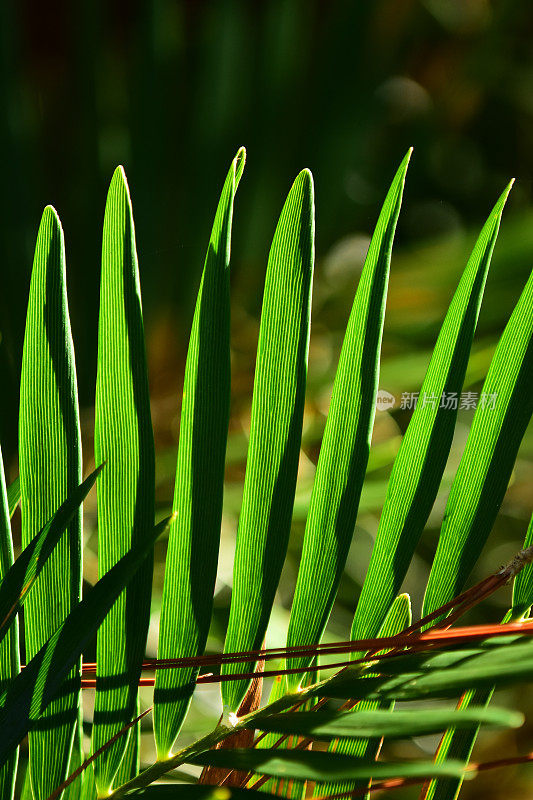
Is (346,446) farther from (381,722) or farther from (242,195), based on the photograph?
(242,195)

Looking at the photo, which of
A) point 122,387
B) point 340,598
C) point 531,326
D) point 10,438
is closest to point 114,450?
point 122,387

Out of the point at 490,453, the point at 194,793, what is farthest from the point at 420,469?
the point at 194,793

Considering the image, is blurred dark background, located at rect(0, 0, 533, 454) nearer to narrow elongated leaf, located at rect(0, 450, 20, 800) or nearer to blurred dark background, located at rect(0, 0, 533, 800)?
blurred dark background, located at rect(0, 0, 533, 800)

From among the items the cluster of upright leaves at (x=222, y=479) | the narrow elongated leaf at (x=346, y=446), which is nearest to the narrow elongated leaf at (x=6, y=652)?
the cluster of upright leaves at (x=222, y=479)

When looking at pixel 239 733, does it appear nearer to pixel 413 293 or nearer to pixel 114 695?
pixel 114 695

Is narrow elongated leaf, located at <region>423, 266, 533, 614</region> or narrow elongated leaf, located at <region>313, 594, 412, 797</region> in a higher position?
narrow elongated leaf, located at <region>423, 266, 533, 614</region>

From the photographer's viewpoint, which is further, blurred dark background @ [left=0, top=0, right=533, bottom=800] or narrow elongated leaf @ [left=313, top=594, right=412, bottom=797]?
blurred dark background @ [left=0, top=0, right=533, bottom=800]

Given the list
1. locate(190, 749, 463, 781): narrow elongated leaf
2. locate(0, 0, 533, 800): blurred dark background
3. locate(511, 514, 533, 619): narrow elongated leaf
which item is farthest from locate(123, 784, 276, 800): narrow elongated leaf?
locate(0, 0, 533, 800): blurred dark background
